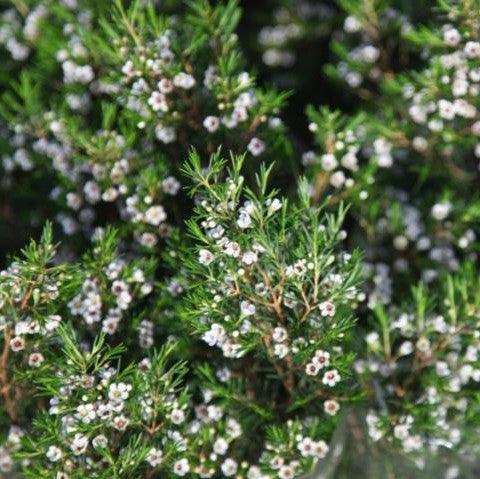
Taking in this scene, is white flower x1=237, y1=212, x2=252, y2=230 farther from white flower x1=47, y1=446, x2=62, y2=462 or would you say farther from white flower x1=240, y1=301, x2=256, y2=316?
white flower x1=47, y1=446, x2=62, y2=462

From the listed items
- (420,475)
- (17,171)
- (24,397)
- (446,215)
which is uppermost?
(17,171)

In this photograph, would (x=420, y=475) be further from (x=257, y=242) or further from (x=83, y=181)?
(x=83, y=181)

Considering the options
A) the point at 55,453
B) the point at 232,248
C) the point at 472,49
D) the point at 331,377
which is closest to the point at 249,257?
the point at 232,248

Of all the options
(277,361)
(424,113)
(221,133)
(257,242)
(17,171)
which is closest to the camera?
(257,242)

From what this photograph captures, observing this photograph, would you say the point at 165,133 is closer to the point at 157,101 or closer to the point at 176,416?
the point at 157,101

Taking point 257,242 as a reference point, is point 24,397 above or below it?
below

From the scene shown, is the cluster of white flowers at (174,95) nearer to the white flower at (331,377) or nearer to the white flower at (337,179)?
the white flower at (337,179)

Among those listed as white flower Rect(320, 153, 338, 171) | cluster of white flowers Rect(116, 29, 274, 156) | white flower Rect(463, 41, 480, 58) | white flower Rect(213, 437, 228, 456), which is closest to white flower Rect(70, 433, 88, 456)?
white flower Rect(213, 437, 228, 456)

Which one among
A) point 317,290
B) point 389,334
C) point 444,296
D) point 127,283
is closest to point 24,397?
point 127,283
